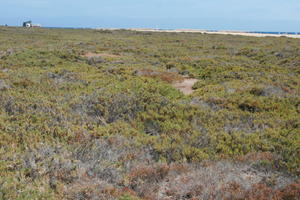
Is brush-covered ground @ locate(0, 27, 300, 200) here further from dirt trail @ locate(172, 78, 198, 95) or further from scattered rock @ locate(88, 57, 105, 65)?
scattered rock @ locate(88, 57, 105, 65)

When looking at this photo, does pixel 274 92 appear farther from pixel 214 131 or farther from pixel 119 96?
pixel 119 96

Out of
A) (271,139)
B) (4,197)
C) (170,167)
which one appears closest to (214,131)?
(271,139)

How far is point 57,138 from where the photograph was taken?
658 cm

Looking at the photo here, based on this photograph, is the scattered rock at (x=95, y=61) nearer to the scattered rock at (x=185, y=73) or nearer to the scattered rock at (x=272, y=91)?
the scattered rock at (x=185, y=73)

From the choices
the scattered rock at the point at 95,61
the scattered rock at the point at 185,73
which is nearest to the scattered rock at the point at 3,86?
the scattered rock at the point at 95,61

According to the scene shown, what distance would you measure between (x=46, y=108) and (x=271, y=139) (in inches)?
246

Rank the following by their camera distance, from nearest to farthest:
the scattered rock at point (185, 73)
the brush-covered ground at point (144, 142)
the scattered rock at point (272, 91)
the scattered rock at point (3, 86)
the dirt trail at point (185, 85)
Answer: the brush-covered ground at point (144, 142) → the scattered rock at point (3, 86) → the scattered rock at point (272, 91) → the dirt trail at point (185, 85) → the scattered rock at point (185, 73)

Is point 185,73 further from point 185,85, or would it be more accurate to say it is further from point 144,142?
point 144,142

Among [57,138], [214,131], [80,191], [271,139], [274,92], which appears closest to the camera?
[80,191]

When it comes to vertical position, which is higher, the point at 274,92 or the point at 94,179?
the point at 274,92

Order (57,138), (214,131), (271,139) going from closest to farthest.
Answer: (57,138)
(271,139)
(214,131)

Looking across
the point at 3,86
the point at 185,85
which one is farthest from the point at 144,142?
the point at 185,85

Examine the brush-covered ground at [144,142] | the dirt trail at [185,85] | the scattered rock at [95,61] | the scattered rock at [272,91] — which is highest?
the scattered rock at [95,61]

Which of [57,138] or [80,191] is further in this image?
[57,138]
